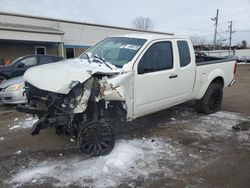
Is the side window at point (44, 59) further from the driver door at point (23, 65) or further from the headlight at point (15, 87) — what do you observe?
the headlight at point (15, 87)

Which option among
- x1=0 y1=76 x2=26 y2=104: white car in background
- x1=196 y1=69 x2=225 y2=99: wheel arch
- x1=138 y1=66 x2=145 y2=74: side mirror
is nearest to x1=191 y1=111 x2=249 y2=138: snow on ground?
x1=196 y1=69 x2=225 y2=99: wheel arch

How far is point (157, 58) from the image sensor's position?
5883 millimetres

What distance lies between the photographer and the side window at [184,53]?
6.54 m

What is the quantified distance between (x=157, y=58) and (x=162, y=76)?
0.37m

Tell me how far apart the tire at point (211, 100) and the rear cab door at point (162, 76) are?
91 centimetres

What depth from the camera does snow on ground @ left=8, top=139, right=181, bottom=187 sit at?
4.14 metres

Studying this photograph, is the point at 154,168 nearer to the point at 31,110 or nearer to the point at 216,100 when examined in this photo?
the point at 31,110

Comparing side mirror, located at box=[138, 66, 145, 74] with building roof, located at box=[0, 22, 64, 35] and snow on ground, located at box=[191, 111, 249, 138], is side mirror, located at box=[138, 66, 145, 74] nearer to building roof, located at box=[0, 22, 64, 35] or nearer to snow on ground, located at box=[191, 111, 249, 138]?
snow on ground, located at box=[191, 111, 249, 138]

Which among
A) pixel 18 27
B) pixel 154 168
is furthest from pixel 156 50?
pixel 18 27

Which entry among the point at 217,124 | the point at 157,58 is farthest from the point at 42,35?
the point at 217,124

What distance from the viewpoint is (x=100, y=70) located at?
4.77 metres

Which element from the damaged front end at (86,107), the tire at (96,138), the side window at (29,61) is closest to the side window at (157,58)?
the damaged front end at (86,107)

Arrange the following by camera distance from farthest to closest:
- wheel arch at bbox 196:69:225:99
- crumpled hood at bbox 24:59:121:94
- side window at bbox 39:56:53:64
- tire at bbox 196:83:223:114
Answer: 1. side window at bbox 39:56:53:64
2. tire at bbox 196:83:223:114
3. wheel arch at bbox 196:69:225:99
4. crumpled hood at bbox 24:59:121:94

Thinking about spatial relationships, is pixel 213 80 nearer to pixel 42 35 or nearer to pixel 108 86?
pixel 108 86
